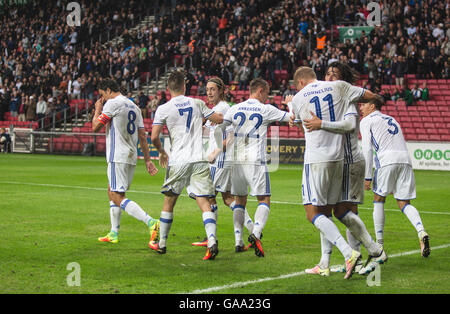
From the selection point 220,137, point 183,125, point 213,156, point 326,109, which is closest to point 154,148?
point 220,137

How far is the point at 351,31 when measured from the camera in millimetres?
31953

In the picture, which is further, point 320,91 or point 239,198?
point 239,198

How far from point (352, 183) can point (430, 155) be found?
744 inches

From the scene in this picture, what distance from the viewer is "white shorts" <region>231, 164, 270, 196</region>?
7.90 m

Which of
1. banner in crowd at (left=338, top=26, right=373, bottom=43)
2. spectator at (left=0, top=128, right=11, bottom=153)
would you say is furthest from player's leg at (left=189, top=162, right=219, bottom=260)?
spectator at (left=0, top=128, right=11, bottom=153)

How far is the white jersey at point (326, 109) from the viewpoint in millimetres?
6297

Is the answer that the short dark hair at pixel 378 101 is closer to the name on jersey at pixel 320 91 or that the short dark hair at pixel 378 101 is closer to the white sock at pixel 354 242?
the name on jersey at pixel 320 91

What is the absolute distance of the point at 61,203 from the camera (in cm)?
1268

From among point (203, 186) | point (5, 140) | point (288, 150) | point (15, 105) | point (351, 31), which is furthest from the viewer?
point (15, 105)

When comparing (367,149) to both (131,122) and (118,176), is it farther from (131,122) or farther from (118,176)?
(118,176)

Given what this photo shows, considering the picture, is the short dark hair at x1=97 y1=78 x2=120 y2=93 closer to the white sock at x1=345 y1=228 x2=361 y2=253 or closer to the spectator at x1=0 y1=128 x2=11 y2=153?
the white sock at x1=345 y1=228 x2=361 y2=253

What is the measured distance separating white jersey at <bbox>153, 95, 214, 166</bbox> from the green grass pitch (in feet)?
3.99

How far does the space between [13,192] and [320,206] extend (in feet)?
33.2

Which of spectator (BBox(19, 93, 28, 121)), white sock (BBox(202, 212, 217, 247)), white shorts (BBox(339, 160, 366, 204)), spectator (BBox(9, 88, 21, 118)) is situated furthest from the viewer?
spectator (BBox(9, 88, 21, 118))
